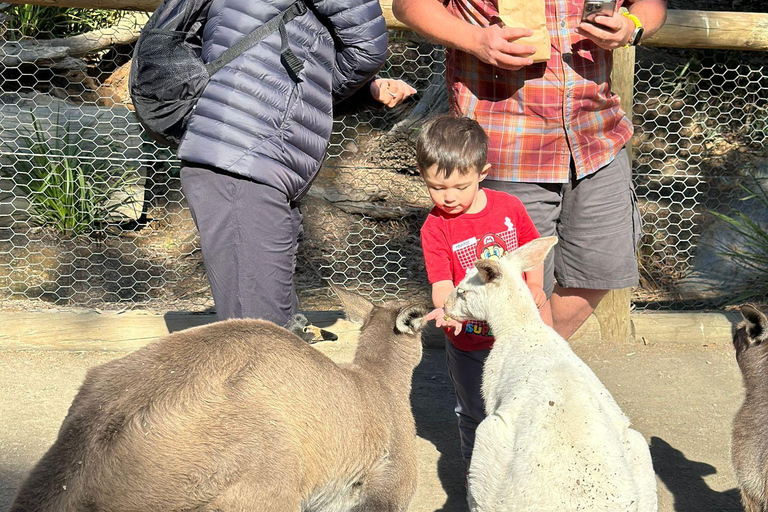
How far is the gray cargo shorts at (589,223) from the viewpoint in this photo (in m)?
3.32

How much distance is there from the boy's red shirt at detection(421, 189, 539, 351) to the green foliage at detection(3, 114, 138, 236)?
4.08 metres

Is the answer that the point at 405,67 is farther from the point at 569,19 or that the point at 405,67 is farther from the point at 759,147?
the point at 569,19

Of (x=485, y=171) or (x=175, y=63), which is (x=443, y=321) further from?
(x=175, y=63)

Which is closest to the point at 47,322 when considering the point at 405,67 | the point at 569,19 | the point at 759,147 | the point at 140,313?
the point at 140,313

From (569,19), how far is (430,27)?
0.54m

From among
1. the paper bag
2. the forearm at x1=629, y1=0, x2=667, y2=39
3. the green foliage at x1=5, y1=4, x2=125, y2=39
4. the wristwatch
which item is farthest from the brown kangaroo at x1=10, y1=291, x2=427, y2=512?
the green foliage at x1=5, y1=4, x2=125, y2=39

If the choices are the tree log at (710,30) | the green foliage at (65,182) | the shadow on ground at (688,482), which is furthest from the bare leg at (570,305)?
the green foliage at (65,182)

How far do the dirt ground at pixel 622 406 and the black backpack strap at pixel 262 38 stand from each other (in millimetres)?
1816

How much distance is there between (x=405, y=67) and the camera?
27.7 ft

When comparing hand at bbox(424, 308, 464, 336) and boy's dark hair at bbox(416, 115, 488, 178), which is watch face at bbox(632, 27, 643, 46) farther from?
hand at bbox(424, 308, 464, 336)

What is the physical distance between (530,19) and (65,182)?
181 inches

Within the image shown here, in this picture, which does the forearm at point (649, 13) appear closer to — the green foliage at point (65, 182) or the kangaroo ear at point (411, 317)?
the kangaroo ear at point (411, 317)

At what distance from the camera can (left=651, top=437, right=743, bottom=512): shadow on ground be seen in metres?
3.41

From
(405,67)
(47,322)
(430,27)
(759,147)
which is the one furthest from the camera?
(405,67)
